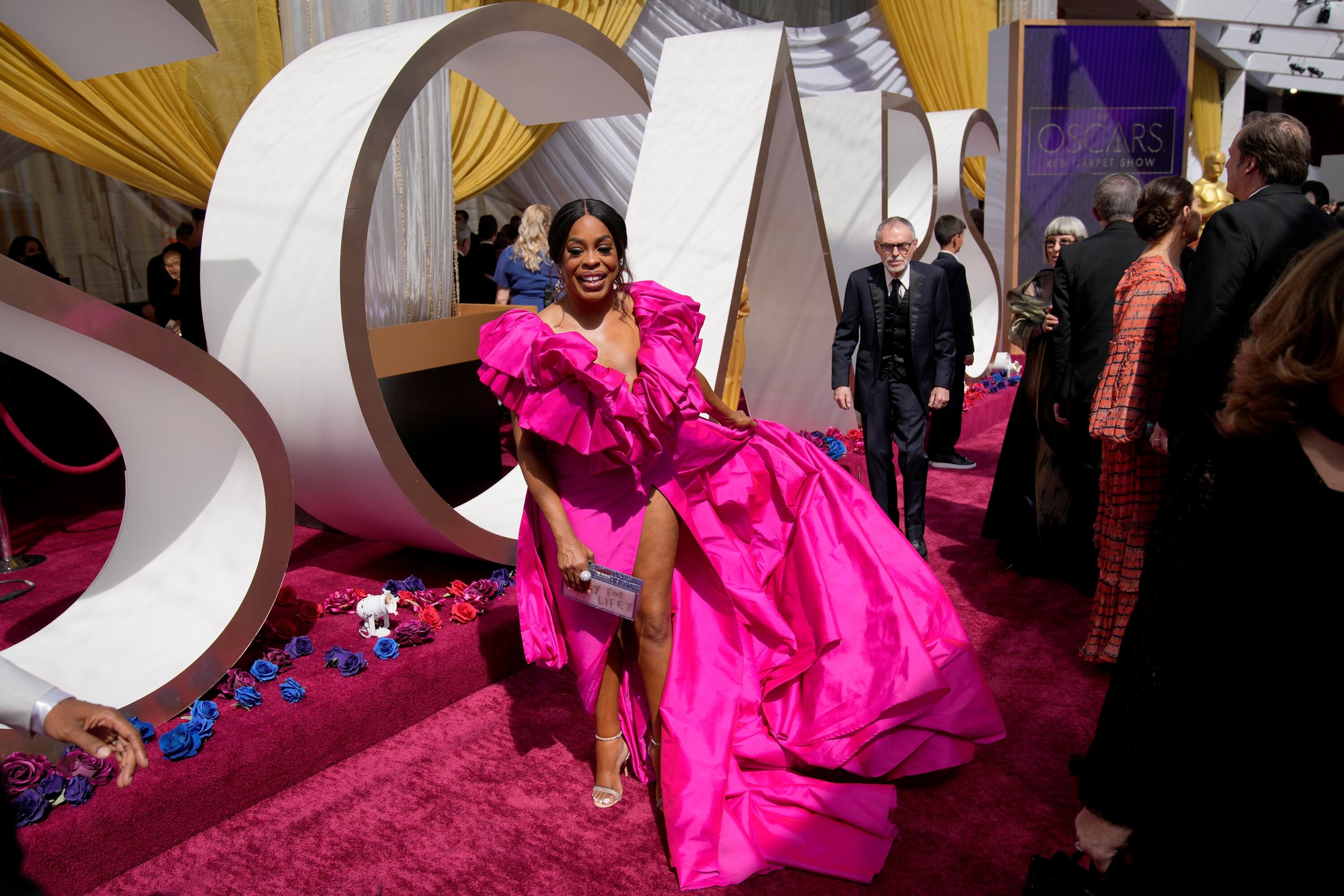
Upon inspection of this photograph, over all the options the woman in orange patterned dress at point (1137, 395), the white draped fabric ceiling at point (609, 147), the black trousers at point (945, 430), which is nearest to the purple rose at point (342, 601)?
the woman in orange patterned dress at point (1137, 395)

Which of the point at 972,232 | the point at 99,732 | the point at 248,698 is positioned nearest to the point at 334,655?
the point at 248,698

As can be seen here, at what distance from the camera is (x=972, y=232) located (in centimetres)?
908

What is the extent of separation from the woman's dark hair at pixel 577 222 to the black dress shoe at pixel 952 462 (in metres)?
4.22

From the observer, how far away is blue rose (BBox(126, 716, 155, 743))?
279cm

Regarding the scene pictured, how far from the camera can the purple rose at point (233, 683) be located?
3111 mm

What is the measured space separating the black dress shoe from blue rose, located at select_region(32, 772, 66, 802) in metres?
5.16

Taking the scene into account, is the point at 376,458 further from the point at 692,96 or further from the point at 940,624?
the point at 692,96

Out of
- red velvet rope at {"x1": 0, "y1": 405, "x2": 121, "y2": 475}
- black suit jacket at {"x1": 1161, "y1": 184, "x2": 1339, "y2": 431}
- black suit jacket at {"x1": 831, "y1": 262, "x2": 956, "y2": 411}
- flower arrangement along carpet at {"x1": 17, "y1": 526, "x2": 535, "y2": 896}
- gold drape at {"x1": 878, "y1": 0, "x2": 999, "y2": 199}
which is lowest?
flower arrangement along carpet at {"x1": 17, "y1": 526, "x2": 535, "y2": 896}

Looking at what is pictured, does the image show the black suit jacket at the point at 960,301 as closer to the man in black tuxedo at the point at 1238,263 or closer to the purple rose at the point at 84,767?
the man in black tuxedo at the point at 1238,263

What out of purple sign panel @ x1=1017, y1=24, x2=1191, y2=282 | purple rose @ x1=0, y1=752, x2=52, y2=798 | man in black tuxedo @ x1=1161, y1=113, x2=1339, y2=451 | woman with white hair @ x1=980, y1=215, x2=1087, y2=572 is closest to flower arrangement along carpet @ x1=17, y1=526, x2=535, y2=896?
purple rose @ x1=0, y1=752, x2=52, y2=798

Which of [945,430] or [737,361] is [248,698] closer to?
[737,361]

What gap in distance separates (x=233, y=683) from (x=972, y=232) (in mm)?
7737

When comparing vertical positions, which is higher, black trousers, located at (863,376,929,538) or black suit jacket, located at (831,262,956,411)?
black suit jacket, located at (831,262,956,411)

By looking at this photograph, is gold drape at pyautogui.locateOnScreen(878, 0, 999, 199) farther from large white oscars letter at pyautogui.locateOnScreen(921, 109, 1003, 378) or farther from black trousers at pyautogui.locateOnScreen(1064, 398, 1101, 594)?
black trousers at pyautogui.locateOnScreen(1064, 398, 1101, 594)
